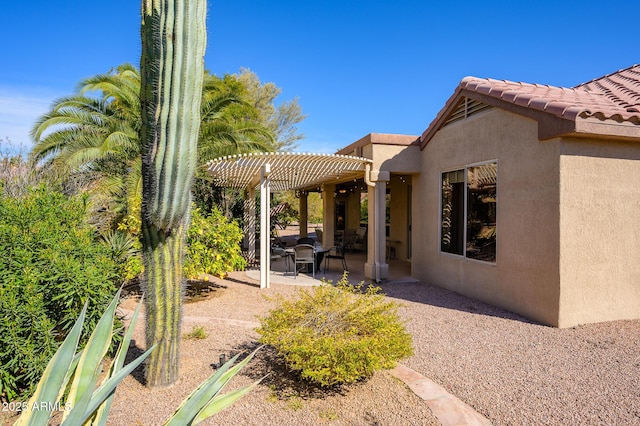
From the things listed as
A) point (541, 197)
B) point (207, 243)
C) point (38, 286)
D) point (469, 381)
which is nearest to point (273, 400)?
point (469, 381)

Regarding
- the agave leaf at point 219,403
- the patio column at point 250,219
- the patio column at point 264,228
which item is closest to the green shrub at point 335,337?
the agave leaf at point 219,403

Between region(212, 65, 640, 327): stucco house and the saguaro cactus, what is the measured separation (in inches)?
221

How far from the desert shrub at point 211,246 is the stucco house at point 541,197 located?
1.81 meters

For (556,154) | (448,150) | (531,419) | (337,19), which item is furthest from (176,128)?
(337,19)

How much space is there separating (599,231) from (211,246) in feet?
24.5

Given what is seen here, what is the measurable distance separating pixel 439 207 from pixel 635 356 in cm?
520

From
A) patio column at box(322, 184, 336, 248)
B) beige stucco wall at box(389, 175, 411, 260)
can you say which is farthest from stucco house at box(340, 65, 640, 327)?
patio column at box(322, 184, 336, 248)

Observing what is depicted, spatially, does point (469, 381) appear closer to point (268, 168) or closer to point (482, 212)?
point (482, 212)

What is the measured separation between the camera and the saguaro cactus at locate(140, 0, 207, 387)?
3520 millimetres

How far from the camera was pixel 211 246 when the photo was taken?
8430mm

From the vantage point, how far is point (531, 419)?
366 cm

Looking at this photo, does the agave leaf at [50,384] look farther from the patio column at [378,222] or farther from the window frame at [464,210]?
the patio column at [378,222]

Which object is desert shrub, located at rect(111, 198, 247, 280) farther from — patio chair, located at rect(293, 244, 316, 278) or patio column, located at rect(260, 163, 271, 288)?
patio chair, located at rect(293, 244, 316, 278)

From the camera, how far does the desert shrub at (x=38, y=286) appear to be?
349 cm
